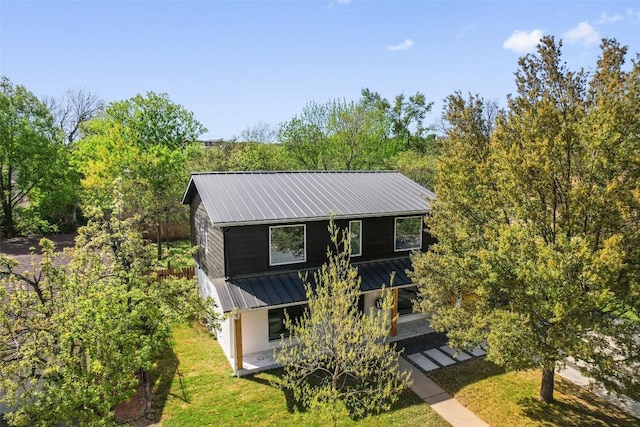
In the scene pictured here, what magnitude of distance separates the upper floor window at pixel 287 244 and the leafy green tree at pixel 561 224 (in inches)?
249

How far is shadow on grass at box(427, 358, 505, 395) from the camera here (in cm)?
1270

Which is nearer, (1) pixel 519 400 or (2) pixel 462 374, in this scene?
(1) pixel 519 400

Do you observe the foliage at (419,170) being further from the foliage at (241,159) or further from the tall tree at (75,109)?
the tall tree at (75,109)

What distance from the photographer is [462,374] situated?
524 inches

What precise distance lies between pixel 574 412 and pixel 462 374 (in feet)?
10.9

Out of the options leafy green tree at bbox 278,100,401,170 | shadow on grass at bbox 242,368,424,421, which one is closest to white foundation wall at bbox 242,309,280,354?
shadow on grass at bbox 242,368,424,421

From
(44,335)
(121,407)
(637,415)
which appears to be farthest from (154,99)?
(637,415)

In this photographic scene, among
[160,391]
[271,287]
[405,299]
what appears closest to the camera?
[160,391]

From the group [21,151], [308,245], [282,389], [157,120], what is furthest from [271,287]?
[157,120]

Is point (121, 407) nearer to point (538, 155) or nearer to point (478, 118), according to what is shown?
point (538, 155)

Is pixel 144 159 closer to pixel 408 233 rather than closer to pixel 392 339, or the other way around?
pixel 408 233

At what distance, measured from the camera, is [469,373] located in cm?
1338

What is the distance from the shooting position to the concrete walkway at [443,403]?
10922mm

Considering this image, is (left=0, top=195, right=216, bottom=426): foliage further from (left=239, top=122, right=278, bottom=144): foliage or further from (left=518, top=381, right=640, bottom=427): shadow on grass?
(left=239, top=122, right=278, bottom=144): foliage
